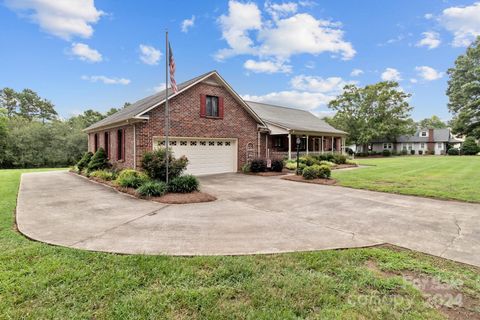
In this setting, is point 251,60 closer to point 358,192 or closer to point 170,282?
point 358,192

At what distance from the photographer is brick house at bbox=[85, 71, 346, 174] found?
1212cm

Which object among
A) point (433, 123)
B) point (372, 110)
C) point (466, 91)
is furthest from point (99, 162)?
point (433, 123)

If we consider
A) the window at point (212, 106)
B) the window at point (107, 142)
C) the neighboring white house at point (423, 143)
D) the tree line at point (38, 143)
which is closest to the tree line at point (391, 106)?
the neighboring white house at point (423, 143)

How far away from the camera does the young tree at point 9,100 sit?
148ft

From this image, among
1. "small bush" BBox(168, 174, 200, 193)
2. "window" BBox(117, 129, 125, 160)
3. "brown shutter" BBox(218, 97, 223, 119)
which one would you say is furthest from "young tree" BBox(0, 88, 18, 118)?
"small bush" BBox(168, 174, 200, 193)

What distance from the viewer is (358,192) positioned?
955 cm

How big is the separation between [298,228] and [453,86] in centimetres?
5180

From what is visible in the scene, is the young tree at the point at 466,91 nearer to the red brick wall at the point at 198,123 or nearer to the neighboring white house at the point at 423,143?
the neighboring white house at the point at 423,143

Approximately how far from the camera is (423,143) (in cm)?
4694

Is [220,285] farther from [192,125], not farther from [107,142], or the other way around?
[107,142]

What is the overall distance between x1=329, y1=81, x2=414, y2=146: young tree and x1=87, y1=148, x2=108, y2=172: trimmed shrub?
35481 millimetres

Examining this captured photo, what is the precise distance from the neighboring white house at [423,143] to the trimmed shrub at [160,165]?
4517cm

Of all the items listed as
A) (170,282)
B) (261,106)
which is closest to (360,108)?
(261,106)

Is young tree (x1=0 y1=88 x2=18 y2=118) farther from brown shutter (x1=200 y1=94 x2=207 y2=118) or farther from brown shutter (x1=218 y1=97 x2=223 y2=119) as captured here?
brown shutter (x1=218 y1=97 x2=223 y2=119)
